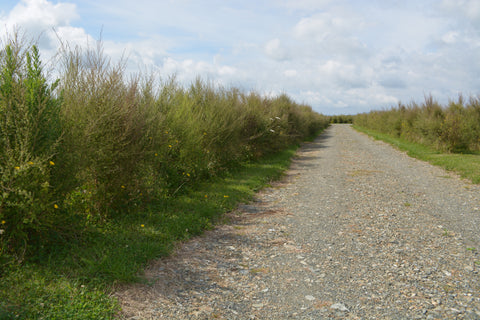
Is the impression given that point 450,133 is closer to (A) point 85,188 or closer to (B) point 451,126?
(B) point 451,126

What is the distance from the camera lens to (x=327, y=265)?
15.5ft

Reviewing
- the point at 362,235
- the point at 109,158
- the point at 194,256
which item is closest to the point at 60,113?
the point at 109,158

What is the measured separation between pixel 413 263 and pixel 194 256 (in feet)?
9.74

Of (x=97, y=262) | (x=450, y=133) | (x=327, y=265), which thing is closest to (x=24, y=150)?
(x=97, y=262)

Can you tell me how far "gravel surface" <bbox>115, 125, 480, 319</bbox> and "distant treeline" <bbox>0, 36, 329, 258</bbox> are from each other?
1.48 m

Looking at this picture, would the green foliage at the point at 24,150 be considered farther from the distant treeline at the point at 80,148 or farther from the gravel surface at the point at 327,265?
the gravel surface at the point at 327,265

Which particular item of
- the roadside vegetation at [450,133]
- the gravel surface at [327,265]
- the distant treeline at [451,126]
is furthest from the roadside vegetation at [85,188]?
the distant treeline at [451,126]

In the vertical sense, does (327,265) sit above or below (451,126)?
below

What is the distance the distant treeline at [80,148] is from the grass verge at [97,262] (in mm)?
277

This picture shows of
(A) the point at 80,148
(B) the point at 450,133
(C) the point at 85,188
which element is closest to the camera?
(A) the point at 80,148

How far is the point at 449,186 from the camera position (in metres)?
9.95

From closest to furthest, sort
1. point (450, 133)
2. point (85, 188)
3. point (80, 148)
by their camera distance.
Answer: point (80, 148), point (85, 188), point (450, 133)

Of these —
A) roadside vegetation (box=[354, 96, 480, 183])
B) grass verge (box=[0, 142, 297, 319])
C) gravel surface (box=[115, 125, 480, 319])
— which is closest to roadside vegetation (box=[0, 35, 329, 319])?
grass verge (box=[0, 142, 297, 319])

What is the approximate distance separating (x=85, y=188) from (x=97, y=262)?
6.14ft
